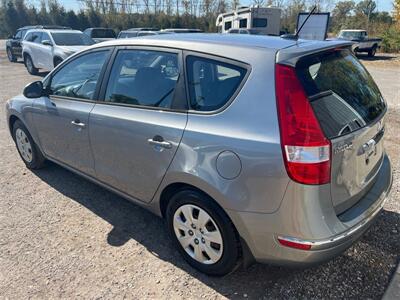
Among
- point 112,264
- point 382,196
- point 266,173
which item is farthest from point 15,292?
point 382,196

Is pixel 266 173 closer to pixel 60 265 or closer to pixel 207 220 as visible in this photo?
pixel 207 220

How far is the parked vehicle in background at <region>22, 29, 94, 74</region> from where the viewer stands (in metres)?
12.0

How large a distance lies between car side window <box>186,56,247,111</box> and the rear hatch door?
418mm

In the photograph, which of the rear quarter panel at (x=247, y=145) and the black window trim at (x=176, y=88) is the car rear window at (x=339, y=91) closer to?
the rear quarter panel at (x=247, y=145)

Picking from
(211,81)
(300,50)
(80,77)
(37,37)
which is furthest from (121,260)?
(37,37)

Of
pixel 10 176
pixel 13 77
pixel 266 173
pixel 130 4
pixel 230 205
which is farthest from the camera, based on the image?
pixel 130 4

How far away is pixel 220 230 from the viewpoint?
2309 millimetres

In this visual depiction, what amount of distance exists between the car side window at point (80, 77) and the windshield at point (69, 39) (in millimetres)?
9936

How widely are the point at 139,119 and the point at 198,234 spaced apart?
1003mm

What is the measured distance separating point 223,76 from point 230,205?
2.82ft

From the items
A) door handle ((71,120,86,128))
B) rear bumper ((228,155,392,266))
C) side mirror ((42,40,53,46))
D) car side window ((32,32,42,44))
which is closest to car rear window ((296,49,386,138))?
rear bumper ((228,155,392,266))

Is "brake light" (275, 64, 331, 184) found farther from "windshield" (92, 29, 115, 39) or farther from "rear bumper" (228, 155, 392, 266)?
"windshield" (92, 29, 115, 39)

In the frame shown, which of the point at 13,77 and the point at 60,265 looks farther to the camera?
the point at 13,77

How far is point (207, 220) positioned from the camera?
2.38m
